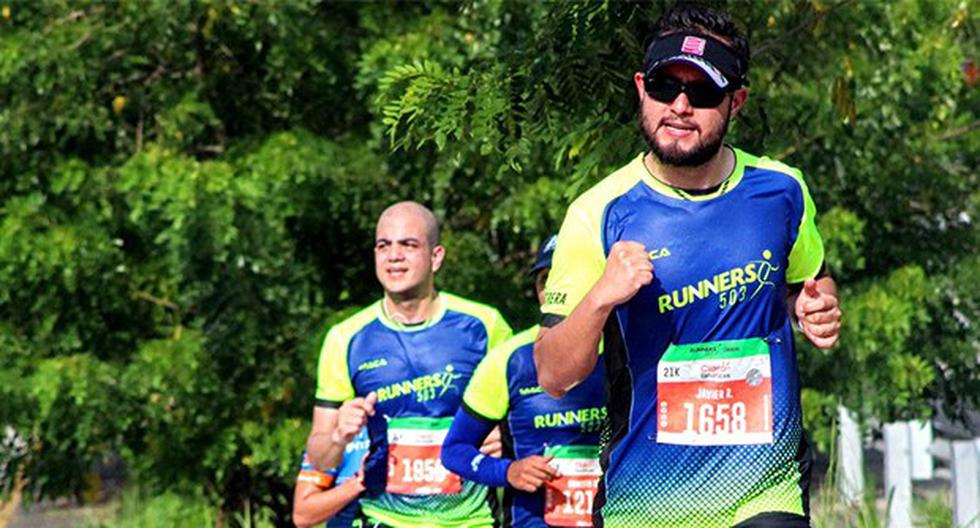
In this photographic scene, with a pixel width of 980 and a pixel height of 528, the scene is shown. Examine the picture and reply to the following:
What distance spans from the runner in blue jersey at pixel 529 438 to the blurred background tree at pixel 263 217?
2849mm

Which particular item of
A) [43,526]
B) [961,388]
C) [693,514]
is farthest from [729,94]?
[43,526]

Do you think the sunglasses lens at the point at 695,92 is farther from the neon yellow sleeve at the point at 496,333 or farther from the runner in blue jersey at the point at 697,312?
the neon yellow sleeve at the point at 496,333

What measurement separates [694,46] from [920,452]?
24.7ft

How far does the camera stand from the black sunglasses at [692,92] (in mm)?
5172

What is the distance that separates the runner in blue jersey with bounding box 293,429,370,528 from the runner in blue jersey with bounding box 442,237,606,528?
788mm

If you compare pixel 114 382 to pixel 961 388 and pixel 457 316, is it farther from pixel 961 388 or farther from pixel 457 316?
pixel 961 388

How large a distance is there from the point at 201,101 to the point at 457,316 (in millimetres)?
3980

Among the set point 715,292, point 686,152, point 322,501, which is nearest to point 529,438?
point 322,501

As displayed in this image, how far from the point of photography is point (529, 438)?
7.39 m

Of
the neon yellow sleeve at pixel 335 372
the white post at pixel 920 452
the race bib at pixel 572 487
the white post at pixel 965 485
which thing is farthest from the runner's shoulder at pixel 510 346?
the white post at pixel 920 452

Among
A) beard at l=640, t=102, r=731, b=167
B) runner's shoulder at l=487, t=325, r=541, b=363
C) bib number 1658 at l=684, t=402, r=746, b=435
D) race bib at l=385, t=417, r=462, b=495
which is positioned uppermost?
beard at l=640, t=102, r=731, b=167

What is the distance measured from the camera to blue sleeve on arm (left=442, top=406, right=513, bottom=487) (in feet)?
24.0

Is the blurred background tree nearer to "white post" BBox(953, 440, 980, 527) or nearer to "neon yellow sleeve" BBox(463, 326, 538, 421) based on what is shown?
"white post" BBox(953, 440, 980, 527)

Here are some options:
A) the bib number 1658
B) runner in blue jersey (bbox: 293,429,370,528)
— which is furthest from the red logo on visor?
runner in blue jersey (bbox: 293,429,370,528)
